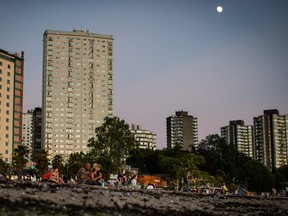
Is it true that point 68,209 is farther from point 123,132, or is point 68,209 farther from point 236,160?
point 236,160

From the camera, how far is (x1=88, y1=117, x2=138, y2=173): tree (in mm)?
84750

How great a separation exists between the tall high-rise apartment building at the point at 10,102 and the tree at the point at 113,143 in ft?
279

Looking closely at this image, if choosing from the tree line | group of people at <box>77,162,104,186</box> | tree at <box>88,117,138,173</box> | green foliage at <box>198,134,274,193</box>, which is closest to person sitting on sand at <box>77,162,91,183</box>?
group of people at <box>77,162,104,186</box>

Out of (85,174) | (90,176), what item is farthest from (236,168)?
(90,176)

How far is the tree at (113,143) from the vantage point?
84.8 metres

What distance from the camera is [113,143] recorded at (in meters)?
85.2

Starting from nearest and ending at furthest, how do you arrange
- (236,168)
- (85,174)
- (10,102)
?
1. (85,174)
2. (236,168)
3. (10,102)

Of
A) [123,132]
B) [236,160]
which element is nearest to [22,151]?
[123,132]

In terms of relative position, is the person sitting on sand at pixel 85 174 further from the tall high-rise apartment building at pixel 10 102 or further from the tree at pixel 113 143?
the tall high-rise apartment building at pixel 10 102

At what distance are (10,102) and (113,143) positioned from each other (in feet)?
304

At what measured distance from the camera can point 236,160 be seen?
15888 centimetres

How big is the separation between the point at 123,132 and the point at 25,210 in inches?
2776

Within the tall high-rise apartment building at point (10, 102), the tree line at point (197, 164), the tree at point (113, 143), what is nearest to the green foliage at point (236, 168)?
the tree line at point (197, 164)

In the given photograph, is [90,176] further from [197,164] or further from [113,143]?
[197,164]
